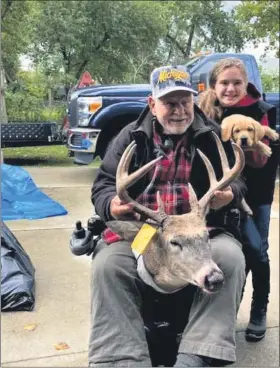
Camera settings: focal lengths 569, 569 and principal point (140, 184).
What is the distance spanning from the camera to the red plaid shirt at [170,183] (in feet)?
7.59

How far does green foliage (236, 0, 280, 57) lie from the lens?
25.4 ft

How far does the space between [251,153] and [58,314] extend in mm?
1702

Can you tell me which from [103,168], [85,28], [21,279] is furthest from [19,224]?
[85,28]

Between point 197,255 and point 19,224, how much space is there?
158 inches

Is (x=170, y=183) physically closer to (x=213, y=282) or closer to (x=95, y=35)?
(x=213, y=282)

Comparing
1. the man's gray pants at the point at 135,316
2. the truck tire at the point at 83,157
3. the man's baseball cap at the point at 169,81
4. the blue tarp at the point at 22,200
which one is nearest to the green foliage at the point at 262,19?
the truck tire at the point at 83,157

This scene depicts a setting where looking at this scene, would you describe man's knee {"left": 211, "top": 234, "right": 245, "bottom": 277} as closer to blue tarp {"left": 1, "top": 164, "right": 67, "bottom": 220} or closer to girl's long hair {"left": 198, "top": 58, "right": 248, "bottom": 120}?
girl's long hair {"left": 198, "top": 58, "right": 248, "bottom": 120}

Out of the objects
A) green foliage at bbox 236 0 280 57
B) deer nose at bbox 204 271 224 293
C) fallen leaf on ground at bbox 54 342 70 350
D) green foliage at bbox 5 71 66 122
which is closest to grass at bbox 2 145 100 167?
green foliage at bbox 5 71 66 122

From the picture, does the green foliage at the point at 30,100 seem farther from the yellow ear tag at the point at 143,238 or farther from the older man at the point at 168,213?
the yellow ear tag at the point at 143,238

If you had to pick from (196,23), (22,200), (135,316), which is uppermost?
(196,23)

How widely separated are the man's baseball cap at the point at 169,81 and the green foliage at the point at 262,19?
5349 mm

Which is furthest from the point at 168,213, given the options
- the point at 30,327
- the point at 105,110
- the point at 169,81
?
the point at 105,110

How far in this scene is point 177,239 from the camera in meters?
2.06

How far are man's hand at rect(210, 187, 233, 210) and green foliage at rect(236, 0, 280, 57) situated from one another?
18.4 ft
